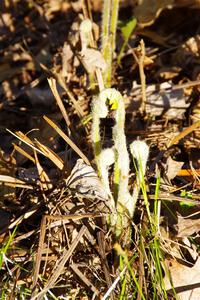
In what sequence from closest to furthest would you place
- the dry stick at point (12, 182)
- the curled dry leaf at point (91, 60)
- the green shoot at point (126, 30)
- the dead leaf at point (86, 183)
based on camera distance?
the dead leaf at point (86, 183)
the dry stick at point (12, 182)
the curled dry leaf at point (91, 60)
the green shoot at point (126, 30)

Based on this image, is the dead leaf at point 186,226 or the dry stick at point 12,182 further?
the dry stick at point 12,182

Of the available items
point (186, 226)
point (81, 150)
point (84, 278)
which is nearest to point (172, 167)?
point (186, 226)

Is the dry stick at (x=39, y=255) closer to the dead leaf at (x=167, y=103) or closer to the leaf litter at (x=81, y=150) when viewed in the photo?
the leaf litter at (x=81, y=150)

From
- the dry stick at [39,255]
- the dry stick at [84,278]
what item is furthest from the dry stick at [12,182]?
the dry stick at [84,278]

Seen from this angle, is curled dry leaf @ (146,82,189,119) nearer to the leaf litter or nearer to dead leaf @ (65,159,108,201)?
the leaf litter

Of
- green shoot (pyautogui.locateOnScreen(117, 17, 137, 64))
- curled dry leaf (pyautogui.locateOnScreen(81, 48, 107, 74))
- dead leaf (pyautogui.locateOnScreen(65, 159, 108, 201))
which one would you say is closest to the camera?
dead leaf (pyautogui.locateOnScreen(65, 159, 108, 201))

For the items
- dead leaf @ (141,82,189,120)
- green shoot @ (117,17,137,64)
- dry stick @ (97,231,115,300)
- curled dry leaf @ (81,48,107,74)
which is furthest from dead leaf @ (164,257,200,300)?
green shoot @ (117,17,137,64)

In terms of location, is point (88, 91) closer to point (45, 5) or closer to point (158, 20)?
point (158, 20)

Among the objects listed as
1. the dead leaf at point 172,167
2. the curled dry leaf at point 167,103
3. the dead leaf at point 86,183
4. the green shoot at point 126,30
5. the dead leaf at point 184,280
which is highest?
the green shoot at point 126,30
